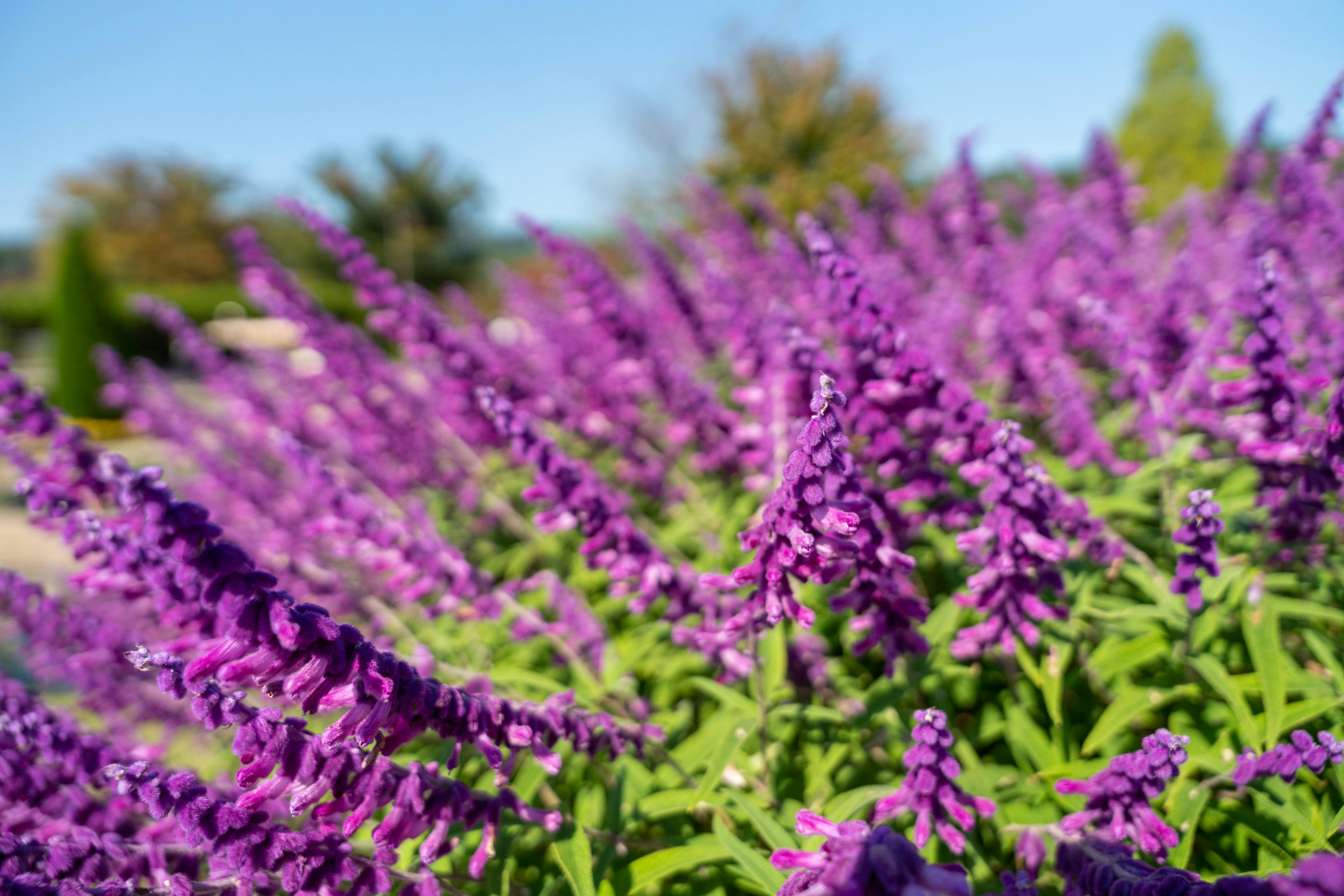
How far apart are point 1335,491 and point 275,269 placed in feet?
15.9

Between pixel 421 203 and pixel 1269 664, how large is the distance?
5974 cm

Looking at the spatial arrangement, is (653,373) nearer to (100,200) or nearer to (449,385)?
A: (449,385)

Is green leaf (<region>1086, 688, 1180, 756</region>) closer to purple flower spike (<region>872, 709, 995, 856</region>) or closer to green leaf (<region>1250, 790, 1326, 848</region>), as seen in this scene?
green leaf (<region>1250, 790, 1326, 848</region>)

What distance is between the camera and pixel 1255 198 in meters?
4.89

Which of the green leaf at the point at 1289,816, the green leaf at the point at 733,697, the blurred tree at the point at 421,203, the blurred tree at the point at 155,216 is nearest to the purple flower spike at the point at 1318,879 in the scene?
the green leaf at the point at 1289,816

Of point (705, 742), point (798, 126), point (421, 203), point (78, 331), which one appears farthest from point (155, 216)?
point (705, 742)

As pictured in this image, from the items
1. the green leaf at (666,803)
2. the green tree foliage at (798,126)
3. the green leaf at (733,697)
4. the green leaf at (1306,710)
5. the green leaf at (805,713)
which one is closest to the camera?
the green leaf at (1306,710)

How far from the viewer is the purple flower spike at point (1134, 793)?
5.05 feet

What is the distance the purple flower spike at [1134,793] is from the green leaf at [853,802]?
457 millimetres

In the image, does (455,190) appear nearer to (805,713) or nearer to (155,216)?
(155,216)

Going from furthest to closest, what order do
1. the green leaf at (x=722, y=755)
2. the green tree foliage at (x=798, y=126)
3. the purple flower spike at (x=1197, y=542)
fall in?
the green tree foliage at (x=798, y=126) → the green leaf at (x=722, y=755) → the purple flower spike at (x=1197, y=542)

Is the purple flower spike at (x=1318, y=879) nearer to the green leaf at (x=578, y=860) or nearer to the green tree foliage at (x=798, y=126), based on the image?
the green leaf at (x=578, y=860)

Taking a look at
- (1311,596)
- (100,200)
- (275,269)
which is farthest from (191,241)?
(1311,596)

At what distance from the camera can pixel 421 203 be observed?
54.6 meters
